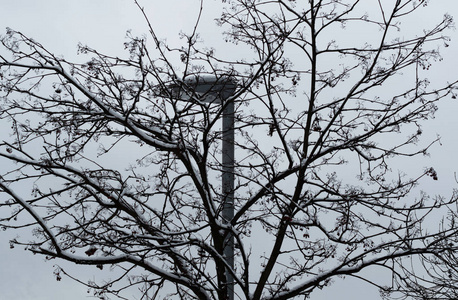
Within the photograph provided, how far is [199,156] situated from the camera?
8.53 metres

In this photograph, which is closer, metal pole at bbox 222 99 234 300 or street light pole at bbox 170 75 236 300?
metal pole at bbox 222 99 234 300

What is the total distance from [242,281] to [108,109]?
9.24ft

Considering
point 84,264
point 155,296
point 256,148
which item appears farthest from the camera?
point 256,148

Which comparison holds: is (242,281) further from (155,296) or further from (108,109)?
(108,109)

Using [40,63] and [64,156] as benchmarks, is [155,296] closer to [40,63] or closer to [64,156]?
[64,156]

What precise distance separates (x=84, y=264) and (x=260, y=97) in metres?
3.16

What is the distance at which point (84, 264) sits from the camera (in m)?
7.62

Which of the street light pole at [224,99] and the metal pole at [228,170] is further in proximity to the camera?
the street light pole at [224,99]

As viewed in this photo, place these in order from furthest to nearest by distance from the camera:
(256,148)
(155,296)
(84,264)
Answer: (256,148) → (155,296) → (84,264)

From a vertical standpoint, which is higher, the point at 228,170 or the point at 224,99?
the point at 224,99

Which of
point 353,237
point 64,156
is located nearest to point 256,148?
point 353,237

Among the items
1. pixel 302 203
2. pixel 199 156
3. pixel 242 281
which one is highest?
pixel 199 156

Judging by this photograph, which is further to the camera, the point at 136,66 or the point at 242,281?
the point at 136,66

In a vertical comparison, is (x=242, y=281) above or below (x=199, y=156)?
below
